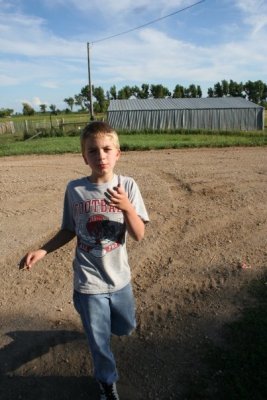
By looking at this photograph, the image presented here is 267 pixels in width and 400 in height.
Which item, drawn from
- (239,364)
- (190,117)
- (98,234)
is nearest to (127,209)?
(98,234)

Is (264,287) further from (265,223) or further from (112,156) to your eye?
(112,156)

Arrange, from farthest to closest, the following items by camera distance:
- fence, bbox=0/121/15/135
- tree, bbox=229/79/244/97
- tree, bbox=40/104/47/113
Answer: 1. tree, bbox=40/104/47/113
2. tree, bbox=229/79/244/97
3. fence, bbox=0/121/15/135

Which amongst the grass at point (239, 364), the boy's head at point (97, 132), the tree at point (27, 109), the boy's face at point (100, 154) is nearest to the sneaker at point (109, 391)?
the grass at point (239, 364)

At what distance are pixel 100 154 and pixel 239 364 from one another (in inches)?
69.3

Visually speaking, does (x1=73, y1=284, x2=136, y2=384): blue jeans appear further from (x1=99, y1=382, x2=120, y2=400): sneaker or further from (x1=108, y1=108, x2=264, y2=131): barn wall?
(x1=108, y1=108, x2=264, y2=131): barn wall

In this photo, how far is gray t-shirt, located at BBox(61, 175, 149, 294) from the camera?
2.23m

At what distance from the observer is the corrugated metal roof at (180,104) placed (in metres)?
30.8

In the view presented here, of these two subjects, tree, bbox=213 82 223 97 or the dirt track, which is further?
tree, bbox=213 82 223 97

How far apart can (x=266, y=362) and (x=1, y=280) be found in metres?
2.70

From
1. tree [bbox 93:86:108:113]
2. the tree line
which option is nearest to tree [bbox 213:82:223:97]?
the tree line

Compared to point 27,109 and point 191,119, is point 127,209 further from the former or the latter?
point 27,109

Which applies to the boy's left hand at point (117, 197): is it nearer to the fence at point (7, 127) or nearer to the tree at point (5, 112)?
the fence at point (7, 127)

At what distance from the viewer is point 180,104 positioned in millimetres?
31812

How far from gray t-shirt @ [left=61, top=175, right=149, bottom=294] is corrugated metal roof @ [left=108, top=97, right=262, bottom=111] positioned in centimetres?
2898
